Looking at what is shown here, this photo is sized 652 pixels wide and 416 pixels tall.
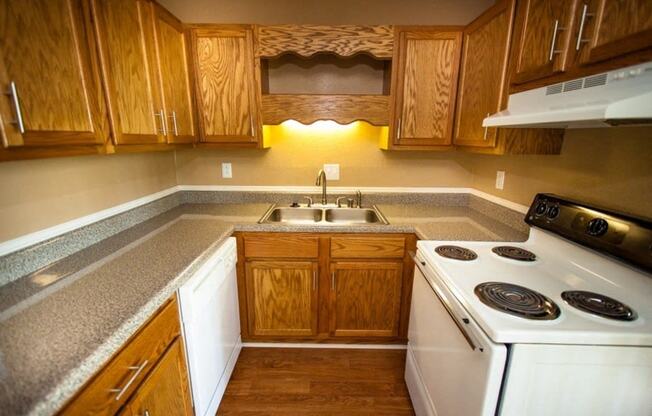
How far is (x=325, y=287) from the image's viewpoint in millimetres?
1835

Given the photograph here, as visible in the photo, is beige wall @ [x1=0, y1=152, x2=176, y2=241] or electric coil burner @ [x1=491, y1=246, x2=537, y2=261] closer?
beige wall @ [x1=0, y1=152, x2=176, y2=241]

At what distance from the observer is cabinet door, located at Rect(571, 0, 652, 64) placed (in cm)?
78

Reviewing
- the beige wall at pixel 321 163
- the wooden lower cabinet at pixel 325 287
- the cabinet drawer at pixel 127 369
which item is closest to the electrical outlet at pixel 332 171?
the beige wall at pixel 321 163

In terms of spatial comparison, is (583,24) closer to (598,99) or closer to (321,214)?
(598,99)

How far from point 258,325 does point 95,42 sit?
1684 mm

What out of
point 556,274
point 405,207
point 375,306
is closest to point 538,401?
point 556,274

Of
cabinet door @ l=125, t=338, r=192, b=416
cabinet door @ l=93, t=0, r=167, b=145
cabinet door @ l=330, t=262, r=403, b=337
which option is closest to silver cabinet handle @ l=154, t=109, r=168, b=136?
cabinet door @ l=93, t=0, r=167, b=145

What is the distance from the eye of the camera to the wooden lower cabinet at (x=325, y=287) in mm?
1759

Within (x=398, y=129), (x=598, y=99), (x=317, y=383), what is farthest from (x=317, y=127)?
(x=317, y=383)

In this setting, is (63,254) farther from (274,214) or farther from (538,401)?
(538,401)

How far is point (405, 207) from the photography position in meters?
2.16

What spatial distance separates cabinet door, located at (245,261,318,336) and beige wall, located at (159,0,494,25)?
1.66 meters

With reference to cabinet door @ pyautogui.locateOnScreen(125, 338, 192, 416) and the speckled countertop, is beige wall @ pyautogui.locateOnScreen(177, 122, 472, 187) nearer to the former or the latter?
the speckled countertop

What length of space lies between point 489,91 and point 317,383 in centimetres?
192
